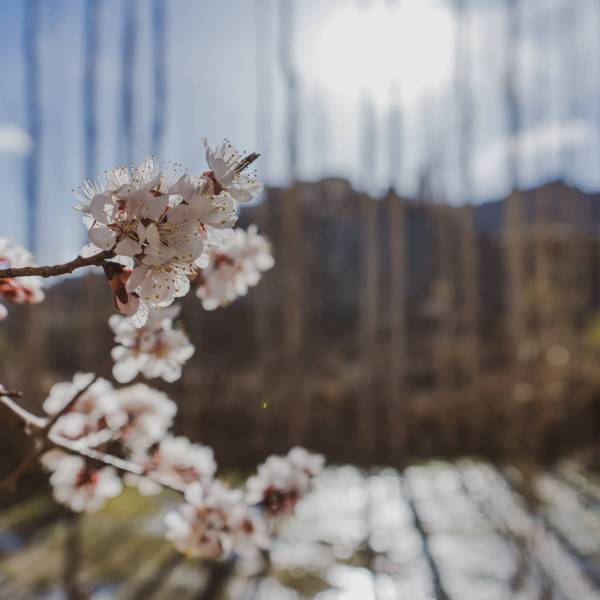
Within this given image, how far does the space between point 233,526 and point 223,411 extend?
4.23 metres

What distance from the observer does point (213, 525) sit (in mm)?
690

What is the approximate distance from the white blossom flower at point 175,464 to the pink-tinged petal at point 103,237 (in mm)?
434

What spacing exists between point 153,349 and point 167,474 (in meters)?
0.19

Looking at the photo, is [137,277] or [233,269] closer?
[137,277]

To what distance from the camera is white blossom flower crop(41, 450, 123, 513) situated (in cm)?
74

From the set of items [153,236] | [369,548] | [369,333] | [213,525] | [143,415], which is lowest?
[369,548]

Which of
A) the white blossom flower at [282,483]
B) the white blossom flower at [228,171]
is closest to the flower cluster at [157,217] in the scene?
the white blossom flower at [228,171]

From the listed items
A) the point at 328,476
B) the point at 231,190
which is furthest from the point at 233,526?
the point at 328,476

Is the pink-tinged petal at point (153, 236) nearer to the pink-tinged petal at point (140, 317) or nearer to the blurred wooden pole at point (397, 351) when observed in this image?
the pink-tinged petal at point (140, 317)

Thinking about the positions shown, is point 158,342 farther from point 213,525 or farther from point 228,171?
point 228,171

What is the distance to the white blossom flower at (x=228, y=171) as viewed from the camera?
1.35ft

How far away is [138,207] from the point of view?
1.28ft

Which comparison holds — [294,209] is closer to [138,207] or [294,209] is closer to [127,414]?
[127,414]

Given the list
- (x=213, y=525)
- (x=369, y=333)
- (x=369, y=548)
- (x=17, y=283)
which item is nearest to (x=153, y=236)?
(x=17, y=283)
